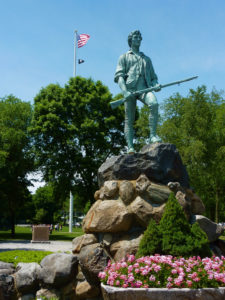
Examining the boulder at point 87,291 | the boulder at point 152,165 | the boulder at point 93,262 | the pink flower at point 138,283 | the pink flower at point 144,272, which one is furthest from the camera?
the boulder at point 152,165

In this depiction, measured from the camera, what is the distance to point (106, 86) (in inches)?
1062

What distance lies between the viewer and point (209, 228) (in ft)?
26.9

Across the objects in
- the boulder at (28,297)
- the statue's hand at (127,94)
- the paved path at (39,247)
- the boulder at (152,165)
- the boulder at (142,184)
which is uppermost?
the statue's hand at (127,94)

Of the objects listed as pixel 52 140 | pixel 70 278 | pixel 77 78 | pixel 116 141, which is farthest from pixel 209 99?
pixel 70 278

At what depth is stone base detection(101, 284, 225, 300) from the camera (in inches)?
209

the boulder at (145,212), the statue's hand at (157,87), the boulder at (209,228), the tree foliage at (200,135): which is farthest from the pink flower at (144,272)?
the tree foliage at (200,135)

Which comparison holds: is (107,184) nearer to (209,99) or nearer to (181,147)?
(181,147)

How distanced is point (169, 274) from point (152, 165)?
10.5 feet

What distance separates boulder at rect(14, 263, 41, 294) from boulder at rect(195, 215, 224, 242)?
155 inches

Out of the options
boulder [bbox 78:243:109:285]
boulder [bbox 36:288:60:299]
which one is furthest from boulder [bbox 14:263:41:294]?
boulder [bbox 78:243:109:285]

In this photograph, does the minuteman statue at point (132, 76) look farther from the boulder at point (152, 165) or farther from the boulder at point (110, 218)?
the boulder at point (110, 218)

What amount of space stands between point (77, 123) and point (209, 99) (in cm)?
1071

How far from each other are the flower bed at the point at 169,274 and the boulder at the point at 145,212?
1.74 meters

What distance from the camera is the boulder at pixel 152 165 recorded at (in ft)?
27.5
